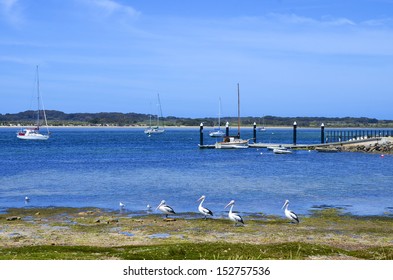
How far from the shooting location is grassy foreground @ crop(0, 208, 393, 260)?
58.9ft

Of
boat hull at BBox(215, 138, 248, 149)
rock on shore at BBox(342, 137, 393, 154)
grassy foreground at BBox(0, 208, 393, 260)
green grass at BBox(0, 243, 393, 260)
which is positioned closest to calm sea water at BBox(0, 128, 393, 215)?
grassy foreground at BBox(0, 208, 393, 260)

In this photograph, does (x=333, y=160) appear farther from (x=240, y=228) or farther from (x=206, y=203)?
(x=240, y=228)

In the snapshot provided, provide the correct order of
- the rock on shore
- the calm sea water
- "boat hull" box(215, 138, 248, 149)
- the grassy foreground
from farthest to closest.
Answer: "boat hull" box(215, 138, 248, 149) → the rock on shore → the calm sea water → the grassy foreground

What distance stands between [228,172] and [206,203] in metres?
22.9

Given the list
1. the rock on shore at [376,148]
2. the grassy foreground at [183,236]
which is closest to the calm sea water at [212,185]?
the grassy foreground at [183,236]

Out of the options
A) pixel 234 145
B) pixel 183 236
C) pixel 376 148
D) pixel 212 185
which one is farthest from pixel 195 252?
pixel 234 145

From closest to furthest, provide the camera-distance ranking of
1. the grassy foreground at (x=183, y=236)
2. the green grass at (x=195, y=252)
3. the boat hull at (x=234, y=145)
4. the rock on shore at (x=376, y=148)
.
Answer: the green grass at (x=195, y=252) < the grassy foreground at (x=183, y=236) < the rock on shore at (x=376, y=148) < the boat hull at (x=234, y=145)

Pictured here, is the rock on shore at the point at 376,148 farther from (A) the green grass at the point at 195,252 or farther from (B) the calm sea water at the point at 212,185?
(A) the green grass at the point at 195,252

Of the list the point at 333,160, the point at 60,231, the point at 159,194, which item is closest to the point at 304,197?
the point at 159,194

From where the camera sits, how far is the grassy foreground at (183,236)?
17953 mm

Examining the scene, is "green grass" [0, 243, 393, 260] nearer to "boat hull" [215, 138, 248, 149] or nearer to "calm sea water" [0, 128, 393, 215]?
"calm sea water" [0, 128, 393, 215]

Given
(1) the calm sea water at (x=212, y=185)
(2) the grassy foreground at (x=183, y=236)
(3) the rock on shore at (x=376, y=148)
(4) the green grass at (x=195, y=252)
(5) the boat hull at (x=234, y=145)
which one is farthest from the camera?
(5) the boat hull at (x=234, y=145)

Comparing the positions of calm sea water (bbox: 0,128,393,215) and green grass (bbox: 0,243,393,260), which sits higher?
green grass (bbox: 0,243,393,260)

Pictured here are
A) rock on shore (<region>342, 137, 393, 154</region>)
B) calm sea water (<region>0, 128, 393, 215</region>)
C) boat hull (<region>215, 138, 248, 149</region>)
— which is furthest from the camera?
boat hull (<region>215, 138, 248, 149</region>)
